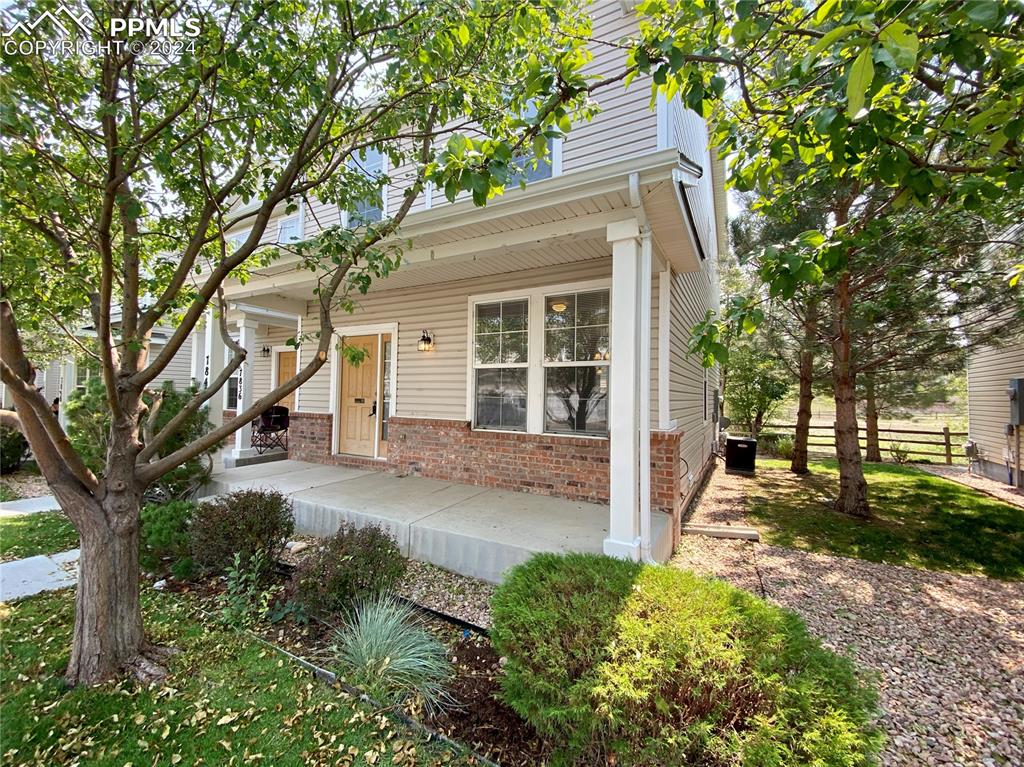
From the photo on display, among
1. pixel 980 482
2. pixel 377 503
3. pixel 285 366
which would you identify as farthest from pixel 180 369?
pixel 980 482

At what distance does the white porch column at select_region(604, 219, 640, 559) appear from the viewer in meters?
3.53

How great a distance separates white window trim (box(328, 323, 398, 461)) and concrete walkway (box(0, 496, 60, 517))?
11.7 feet

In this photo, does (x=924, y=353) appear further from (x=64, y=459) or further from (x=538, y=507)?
(x=64, y=459)

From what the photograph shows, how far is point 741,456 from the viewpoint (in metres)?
9.56

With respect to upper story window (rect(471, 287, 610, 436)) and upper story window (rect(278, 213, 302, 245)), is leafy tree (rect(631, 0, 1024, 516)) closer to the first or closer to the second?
upper story window (rect(471, 287, 610, 436))

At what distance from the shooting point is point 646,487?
3.73m

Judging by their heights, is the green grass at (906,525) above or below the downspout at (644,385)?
below

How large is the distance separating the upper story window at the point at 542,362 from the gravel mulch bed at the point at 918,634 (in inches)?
81.4

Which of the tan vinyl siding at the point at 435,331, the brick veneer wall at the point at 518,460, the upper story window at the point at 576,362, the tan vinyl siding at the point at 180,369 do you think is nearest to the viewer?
the brick veneer wall at the point at 518,460

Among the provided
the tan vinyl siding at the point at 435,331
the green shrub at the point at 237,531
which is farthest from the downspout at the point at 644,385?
the green shrub at the point at 237,531

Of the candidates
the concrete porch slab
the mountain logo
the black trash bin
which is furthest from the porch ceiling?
the black trash bin

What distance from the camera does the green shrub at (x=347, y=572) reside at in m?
2.99

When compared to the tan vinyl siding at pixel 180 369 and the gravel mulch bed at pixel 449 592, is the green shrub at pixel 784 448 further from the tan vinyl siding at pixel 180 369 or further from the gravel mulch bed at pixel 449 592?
the tan vinyl siding at pixel 180 369

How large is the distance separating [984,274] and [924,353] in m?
1.57
